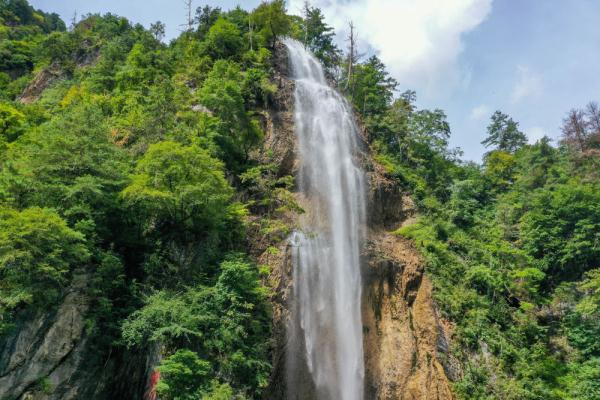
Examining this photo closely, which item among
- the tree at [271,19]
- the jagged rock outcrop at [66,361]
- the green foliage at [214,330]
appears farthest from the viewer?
the tree at [271,19]

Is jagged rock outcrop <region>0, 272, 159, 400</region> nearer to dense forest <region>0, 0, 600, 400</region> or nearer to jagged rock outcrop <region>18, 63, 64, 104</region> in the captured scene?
dense forest <region>0, 0, 600, 400</region>

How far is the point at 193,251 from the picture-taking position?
1616 centimetres

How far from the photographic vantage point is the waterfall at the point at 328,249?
18891 mm

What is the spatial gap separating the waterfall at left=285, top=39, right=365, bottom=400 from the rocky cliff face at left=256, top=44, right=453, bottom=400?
0.60m

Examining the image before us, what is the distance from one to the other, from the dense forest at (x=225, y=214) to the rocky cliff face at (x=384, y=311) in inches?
36.0

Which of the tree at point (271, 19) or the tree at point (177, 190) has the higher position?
the tree at point (271, 19)

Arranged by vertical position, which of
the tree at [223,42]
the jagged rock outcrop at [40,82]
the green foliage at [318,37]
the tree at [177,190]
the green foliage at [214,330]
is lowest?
the green foliage at [214,330]

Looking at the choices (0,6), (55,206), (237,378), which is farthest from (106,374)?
(0,6)

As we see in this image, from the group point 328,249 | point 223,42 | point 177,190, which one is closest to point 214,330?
point 177,190

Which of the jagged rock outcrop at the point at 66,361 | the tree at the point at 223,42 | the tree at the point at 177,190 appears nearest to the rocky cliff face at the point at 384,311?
the tree at the point at 177,190

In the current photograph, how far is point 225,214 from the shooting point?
16.7 metres

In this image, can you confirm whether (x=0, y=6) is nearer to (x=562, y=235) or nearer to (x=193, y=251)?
(x=193, y=251)

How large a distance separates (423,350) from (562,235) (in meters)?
12.4

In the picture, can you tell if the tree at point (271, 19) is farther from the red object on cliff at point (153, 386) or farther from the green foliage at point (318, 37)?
the red object on cliff at point (153, 386)
